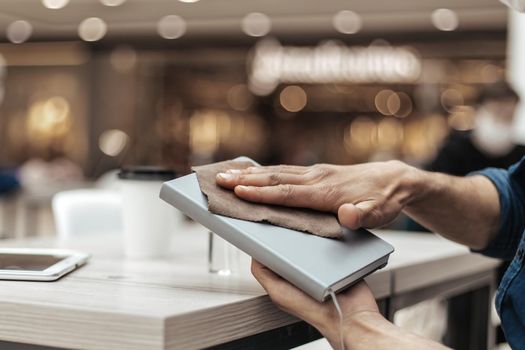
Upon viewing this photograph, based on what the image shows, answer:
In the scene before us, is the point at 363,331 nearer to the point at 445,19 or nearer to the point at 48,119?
the point at 445,19

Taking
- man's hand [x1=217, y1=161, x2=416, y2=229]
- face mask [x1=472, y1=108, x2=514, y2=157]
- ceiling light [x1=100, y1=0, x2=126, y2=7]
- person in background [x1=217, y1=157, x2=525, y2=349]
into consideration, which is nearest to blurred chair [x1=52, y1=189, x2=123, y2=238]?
person in background [x1=217, y1=157, x2=525, y2=349]

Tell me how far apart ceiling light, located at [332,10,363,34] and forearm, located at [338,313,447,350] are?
26.9 ft

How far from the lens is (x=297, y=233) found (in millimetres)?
957

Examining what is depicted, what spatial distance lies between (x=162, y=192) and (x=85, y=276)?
0.19 metres

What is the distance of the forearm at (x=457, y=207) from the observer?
127 centimetres

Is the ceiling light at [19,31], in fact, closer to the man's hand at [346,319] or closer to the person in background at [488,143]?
the person in background at [488,143]

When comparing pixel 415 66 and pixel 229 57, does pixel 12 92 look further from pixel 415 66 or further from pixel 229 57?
pixel 415 66

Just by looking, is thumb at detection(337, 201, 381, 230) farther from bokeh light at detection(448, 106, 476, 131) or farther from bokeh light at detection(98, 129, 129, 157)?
bokeh light at detection(98, 129, 129, 157)

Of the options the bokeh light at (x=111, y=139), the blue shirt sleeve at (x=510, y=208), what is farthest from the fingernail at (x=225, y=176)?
the bokeh light at (x=111, y=139)

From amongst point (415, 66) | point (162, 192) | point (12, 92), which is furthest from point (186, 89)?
point (162, 192)

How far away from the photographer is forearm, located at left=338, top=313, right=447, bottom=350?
0.90 meters

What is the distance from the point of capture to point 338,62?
1004 centimetres

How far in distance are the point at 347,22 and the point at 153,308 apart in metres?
8.90

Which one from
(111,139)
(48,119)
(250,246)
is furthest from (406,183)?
(48,119)
